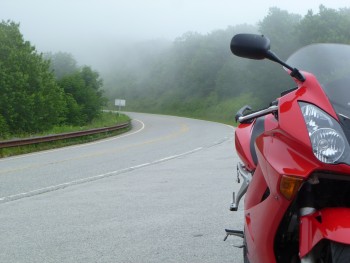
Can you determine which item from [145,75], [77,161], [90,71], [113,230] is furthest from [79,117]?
[145,75]

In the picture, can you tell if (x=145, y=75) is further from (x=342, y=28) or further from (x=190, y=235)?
(x=190, y=235)

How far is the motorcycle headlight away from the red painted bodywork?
27 millimetres

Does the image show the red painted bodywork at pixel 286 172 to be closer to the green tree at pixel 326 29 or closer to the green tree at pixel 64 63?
the green tree at pixel 326 29

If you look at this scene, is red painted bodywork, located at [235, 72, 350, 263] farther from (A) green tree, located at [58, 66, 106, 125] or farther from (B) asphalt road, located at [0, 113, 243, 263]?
(A) green tree, located at [58, 66, 106, 125]

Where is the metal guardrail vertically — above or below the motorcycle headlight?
below

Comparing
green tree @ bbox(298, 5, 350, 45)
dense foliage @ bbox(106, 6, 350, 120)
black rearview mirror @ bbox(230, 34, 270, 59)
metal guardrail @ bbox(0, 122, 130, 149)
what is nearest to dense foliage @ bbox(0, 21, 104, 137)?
metal guardrail @ bbox(0, 122, 130, 149)

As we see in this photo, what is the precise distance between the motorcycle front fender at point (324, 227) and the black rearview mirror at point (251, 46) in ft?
3.02

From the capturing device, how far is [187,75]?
8869 centimetres

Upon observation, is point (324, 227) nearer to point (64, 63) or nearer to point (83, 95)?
point (83, 95)

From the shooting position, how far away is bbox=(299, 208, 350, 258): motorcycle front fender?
223 cm

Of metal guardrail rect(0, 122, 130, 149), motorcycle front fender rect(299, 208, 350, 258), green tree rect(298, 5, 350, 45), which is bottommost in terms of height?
metal guardrail rect(0, 122, 130, 149)

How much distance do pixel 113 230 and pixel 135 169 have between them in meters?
6.06

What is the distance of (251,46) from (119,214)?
4.19 meters

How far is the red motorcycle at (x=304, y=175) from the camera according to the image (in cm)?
236
